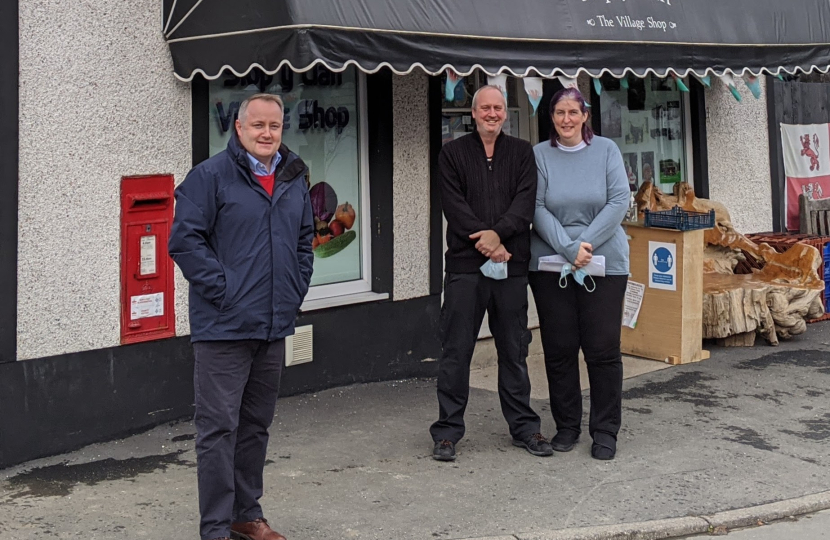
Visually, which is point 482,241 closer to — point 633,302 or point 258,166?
→ point 258,166

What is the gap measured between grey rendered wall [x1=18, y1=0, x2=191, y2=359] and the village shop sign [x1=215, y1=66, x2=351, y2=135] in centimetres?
50

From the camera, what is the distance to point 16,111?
19.0ft

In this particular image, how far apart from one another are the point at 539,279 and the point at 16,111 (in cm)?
282

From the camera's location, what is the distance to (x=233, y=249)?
15.0 feet

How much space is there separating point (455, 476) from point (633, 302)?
3257 mm

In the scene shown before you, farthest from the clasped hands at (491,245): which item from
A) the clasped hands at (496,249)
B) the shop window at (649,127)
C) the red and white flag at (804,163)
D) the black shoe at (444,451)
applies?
the red and white flag at (804,163)

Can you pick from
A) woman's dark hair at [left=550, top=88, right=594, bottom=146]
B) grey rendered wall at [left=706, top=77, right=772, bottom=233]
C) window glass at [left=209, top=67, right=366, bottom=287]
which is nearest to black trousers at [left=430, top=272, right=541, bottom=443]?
woman's dark hair at [left=550, top=88, right=594, bottom=146]

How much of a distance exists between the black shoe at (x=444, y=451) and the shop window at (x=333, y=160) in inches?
69.1

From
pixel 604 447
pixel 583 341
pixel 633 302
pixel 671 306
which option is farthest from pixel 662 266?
pixel 604 447

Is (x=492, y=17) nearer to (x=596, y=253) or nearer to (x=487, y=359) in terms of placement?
(x=596, y=253)

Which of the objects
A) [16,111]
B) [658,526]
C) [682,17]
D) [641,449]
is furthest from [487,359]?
[16,111]

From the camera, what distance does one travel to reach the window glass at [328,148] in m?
7.32

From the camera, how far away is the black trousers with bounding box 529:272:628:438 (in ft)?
19.9

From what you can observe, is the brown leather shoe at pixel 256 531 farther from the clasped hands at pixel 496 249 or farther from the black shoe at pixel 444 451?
the clasped hands at pixel 496 249
